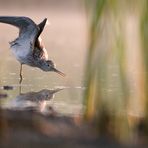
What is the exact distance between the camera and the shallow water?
28.8 ft

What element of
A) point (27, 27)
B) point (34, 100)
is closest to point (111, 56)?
point (34, 100)

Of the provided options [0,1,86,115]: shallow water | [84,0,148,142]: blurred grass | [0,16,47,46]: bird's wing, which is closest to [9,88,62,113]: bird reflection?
[0,1,86,115]: shallow water

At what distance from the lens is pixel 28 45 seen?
1191 cm

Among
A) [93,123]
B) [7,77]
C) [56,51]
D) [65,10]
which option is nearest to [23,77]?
[7,77]

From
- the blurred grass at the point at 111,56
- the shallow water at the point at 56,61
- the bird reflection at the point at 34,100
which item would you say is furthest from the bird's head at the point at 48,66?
the blurred grass at the point at 111,56

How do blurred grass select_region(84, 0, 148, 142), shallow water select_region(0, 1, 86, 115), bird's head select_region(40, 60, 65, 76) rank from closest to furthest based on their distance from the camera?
1. blurred grass select_region(84, 0, 148, 142)
2. shallow water select_region(0, 1, 86, 115)
3. bird's head select_region(40, 60, 65, 76)

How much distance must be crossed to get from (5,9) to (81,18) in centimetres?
228

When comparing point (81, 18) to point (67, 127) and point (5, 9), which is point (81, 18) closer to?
point (5, 9)

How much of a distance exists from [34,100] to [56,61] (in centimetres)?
418

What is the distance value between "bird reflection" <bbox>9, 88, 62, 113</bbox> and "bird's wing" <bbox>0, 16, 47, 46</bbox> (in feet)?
6.47

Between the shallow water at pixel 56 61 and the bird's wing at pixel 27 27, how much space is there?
1.63ft

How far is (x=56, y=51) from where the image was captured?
14.7 m

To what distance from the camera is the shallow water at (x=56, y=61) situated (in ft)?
28.8

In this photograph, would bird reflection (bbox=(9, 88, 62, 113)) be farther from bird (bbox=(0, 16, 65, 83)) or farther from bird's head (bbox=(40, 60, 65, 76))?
bird (bbox=(0, 16, 65, 83))
